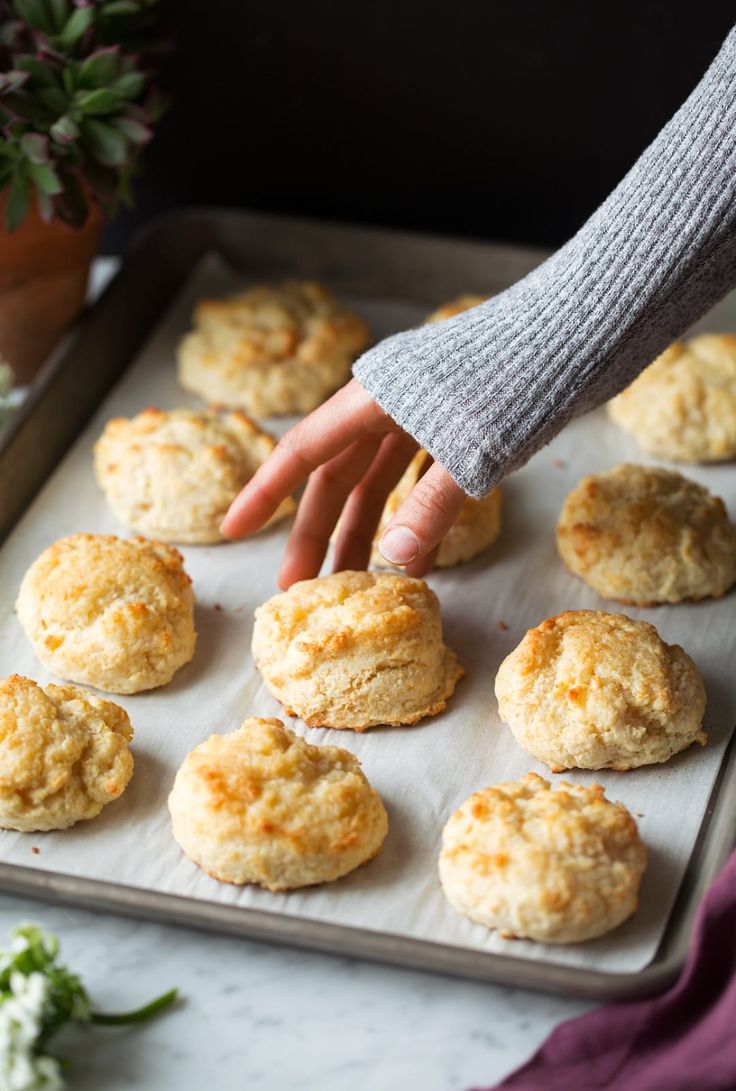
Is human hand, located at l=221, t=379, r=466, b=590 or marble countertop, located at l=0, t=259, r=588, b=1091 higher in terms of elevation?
human hand, located at l=221, t=379, r=466, b=590

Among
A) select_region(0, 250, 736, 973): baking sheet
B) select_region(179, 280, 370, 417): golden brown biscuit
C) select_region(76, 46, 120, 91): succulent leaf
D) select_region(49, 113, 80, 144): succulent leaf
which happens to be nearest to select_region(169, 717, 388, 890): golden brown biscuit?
select_region(0, 250, 736, 973): baking sheet

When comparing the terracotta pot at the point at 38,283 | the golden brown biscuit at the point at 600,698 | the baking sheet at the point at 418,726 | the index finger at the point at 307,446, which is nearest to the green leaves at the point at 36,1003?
the baking sheet at the point at 418,726

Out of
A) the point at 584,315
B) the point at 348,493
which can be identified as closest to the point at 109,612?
the point at 348,493

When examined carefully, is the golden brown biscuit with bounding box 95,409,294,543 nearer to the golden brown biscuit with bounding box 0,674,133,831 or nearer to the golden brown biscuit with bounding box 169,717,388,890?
the golden brown biscuit with bounding box 0,674,133,831

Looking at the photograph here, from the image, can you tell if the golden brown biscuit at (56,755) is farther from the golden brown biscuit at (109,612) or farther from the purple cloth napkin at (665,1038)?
the purple cloth napkin at (665,1038)

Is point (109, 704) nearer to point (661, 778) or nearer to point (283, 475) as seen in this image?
point (283, 475)

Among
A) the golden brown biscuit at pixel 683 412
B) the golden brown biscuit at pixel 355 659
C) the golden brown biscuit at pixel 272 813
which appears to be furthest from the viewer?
the golden brown biscuit at pixel 683 412

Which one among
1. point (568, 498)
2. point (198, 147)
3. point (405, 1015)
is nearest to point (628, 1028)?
point (405, 1015)
